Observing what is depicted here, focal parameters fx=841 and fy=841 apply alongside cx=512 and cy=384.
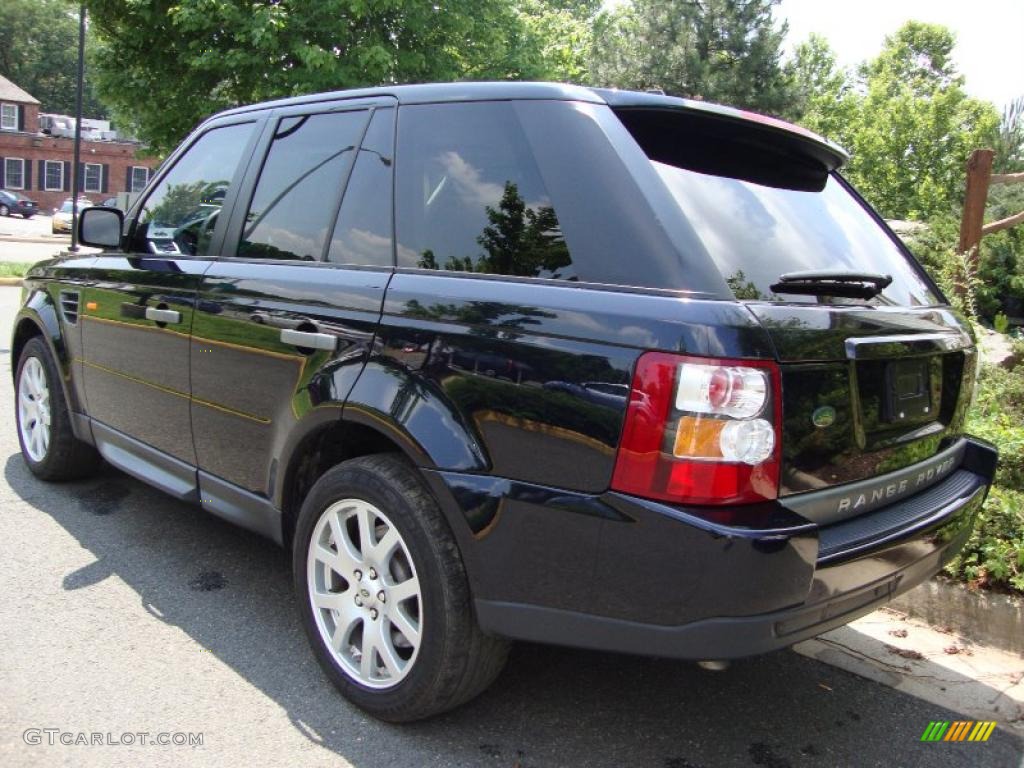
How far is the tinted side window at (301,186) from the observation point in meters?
3.06

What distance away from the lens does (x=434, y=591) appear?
239cm

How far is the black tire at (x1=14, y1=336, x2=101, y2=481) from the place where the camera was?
4559 millimetres

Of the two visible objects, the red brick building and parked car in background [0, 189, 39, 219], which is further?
the red brick building

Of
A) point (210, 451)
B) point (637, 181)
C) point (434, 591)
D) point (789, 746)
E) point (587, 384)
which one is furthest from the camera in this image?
point (210, 451)

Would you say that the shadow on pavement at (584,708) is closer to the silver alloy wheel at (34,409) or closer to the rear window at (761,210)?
the silver alloy wheel at (34,409)

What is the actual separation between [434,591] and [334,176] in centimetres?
157

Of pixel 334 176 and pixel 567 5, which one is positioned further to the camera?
pixel 567 5

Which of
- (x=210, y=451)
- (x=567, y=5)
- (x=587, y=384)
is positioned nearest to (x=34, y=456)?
(x=210, y=451)

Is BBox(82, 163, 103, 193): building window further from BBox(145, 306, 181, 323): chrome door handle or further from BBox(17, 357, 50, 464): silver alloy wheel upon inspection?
BBox(145, 306, 181, 323): chrome door handle

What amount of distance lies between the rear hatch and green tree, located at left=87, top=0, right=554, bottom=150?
9.22 m

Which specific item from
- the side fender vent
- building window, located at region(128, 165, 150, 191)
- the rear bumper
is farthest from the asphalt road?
building window, located at region(128, 165, 150, 191)

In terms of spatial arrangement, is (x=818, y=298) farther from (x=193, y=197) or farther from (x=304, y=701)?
(x=193, y=197)

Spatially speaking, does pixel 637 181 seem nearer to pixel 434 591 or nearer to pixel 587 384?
pixel 587 384

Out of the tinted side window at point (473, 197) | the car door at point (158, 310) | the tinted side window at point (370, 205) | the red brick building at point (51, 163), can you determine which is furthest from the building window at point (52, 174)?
the tinted side window at point (473, 197)
